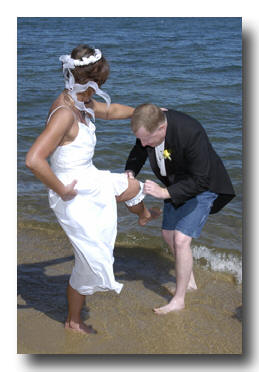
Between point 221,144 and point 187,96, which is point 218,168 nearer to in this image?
point 221,144

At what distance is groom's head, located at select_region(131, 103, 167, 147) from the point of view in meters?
3.81

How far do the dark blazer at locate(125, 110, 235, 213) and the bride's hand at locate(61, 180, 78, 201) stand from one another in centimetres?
81

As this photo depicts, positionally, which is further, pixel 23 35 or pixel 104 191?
pixel 23 35

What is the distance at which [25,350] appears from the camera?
401 centimetres

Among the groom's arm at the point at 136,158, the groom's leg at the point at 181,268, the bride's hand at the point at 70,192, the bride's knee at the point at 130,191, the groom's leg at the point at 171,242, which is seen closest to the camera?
the bride's hand at the point at 70,192

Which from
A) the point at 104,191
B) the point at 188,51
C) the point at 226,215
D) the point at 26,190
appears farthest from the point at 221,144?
the point at 104,191

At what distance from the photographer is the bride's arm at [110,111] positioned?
4238mm

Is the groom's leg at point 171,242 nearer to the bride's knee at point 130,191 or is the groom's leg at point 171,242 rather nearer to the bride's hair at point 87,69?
the bride's knee at point 130,191

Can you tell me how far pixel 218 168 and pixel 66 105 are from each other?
1.39 meters

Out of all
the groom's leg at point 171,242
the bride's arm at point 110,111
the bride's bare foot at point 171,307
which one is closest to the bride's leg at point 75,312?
the bride's bare foot at point 171,307

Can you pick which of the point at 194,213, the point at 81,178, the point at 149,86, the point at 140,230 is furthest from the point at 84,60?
the point at 149,86

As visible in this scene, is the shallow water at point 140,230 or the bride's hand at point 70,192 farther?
the shallow water at point 140,230

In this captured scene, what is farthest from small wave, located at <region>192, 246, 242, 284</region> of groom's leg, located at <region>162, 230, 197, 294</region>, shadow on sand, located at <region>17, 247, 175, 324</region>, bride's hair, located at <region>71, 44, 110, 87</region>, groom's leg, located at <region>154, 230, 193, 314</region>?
bride's hair, located at <region>71, 44, 110, 87</region>

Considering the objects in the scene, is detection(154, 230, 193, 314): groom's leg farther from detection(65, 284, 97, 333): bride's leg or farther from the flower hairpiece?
the flower hairpiece
